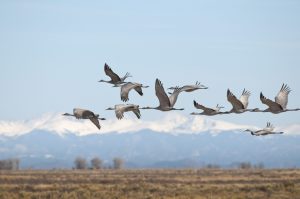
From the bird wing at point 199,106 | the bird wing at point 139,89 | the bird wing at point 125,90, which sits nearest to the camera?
the bird wing at point 125,90

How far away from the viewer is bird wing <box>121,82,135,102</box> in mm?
31828

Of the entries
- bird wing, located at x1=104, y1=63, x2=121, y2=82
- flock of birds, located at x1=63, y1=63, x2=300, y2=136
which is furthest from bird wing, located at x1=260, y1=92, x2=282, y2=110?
bird wing, located at x1=104, y1=63, x2=121, y2=82

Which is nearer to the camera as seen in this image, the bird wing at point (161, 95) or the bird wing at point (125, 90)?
the bird wing at point (125, 90)

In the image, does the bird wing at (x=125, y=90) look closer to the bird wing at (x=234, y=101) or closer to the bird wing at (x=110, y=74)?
the bird wing at (x=110, y=74)

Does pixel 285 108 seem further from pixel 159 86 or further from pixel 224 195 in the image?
pixel 224 195

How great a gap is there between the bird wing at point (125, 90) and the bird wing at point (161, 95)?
1.03m

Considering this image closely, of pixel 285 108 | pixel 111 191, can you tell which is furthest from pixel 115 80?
pixel 111 191

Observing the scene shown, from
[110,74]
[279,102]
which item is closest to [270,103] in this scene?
[279,102]

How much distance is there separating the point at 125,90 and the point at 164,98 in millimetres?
1538

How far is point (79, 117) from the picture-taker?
109ft

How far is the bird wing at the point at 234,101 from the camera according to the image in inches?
1291

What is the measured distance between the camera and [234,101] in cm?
3316

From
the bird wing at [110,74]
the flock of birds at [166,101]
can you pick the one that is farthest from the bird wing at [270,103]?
the bird wing at [110,74]

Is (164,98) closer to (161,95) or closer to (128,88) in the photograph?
(161,95)
